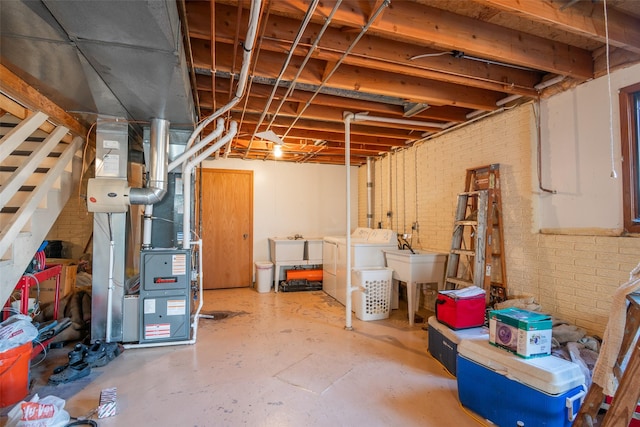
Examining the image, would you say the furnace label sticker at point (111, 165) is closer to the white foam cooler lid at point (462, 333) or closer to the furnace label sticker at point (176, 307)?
the furnace label sticker at point (176, 307)

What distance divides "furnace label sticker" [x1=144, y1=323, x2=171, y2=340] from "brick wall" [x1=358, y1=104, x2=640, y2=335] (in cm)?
348

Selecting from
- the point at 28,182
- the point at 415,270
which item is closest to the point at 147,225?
the point at 28,182

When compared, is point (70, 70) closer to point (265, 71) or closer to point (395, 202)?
point (265, 71)

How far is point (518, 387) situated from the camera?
1781mm

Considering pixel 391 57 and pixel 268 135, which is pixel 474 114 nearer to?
pixel 391 57

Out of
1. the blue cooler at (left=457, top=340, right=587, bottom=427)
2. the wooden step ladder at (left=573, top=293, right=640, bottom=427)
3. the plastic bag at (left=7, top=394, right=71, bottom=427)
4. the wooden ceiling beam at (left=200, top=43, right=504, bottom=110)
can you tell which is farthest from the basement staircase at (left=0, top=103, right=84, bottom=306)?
the wooden step ladder at (left=573, top=293, right=640, bottom=427)

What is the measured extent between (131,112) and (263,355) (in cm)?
260

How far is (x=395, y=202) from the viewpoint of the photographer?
5.20m

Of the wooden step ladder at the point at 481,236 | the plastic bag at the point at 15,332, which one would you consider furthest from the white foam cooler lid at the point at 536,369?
the plastic bag at the point at 15,332

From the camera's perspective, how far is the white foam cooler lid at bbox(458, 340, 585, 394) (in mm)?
1664

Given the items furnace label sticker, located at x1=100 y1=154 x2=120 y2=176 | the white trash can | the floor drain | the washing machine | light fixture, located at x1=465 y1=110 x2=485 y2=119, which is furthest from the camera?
the white trash can

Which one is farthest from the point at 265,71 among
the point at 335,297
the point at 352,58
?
the point at 335,297

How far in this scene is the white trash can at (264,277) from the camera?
5336 mm

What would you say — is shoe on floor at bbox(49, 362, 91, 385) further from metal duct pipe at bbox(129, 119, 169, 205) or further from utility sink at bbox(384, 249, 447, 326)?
utility sink at bbox(384, 249, 447, 326)
